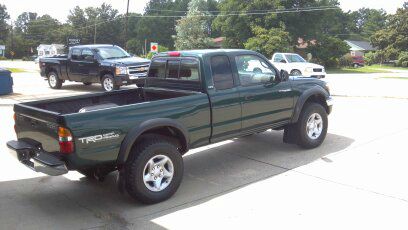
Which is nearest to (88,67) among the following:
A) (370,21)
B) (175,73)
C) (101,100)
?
(101,100)

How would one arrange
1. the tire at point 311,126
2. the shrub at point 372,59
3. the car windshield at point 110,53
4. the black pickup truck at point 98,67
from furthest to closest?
the shrub at point 372,59, the car windshield at point 110,53, the black pickup truck at point 98,67, the tire at point 311,126

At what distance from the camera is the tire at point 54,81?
1764cm

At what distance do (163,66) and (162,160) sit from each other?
195 cm

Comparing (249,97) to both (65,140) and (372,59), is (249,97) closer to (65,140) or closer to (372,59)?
(65,140)

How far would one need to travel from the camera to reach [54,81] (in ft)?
58.4

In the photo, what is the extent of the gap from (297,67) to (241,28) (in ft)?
89.3

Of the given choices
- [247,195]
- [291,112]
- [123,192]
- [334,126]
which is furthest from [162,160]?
[334,126]

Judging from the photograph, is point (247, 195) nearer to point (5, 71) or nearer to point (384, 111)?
point (384, 111)

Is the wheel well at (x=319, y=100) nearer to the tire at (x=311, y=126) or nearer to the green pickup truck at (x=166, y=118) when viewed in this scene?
the green pickup truck at (x=166, y=118)

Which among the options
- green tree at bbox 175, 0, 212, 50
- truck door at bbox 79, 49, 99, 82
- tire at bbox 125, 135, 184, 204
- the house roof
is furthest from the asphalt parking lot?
the house roof

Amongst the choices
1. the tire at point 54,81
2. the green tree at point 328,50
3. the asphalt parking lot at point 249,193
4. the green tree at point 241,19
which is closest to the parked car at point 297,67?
the tire at point 54,81

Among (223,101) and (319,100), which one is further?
(319,100)

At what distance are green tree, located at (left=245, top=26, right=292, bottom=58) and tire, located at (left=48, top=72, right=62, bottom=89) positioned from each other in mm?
23624

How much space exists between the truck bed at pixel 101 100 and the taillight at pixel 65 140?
102cm
